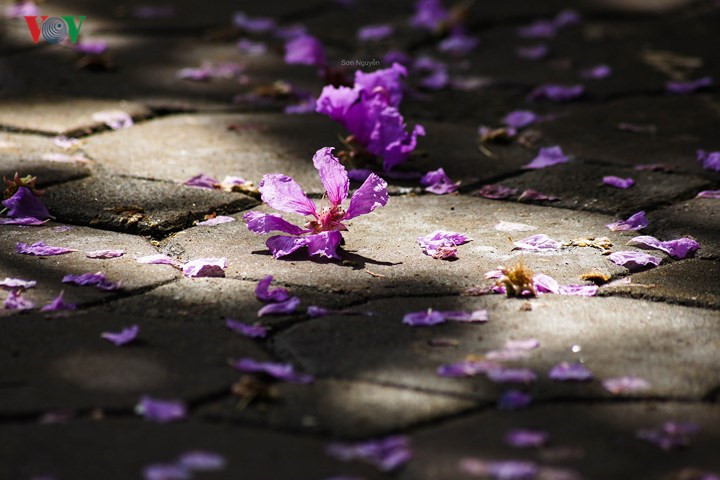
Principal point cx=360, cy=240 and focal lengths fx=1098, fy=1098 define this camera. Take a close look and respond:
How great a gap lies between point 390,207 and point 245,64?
1.37 meters

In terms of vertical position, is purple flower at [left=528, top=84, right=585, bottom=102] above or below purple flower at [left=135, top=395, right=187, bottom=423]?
below

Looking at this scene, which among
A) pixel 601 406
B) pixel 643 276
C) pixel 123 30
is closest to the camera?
pixel 601 406

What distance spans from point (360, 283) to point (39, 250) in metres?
0.59

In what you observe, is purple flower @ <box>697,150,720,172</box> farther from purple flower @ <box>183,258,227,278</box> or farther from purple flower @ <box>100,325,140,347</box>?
purple flower @ <box>100,325,140,347</box>

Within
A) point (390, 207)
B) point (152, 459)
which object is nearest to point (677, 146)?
point (390, 207)

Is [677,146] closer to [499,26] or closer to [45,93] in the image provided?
[499,26]

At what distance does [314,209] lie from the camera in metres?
2.05

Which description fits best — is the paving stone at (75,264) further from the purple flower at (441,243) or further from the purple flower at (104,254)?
A: the purple flower at (441,243)

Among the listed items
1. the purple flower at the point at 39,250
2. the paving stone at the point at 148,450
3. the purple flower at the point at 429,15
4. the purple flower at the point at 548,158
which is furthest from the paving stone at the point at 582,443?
the purple flower at the point at 429,15

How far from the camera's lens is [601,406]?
1.44 meters

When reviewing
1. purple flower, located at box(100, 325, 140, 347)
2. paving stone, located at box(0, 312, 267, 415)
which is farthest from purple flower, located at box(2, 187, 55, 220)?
purple flower, located at box(100, 325, 140, 347)

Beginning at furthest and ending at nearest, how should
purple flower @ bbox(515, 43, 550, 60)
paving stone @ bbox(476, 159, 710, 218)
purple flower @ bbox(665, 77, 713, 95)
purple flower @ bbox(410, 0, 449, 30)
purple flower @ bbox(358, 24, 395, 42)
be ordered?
purple flower @ bbox(410, 0, 449, 30), purple flower @ bbox(358, 24, 395, 42), purple flower @ bbox(515, 43, 550, 60), purple flower @ bbox(665, 77, 713, 95), paving stone @ bbox(476, 159, 710, 218)

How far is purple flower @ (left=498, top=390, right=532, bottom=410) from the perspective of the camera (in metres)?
1.44

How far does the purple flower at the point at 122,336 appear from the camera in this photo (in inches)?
62.9
